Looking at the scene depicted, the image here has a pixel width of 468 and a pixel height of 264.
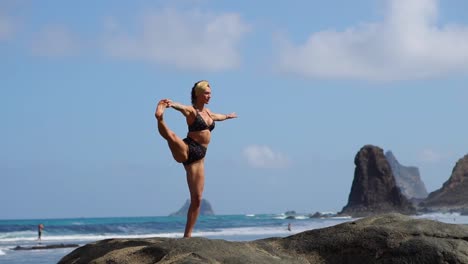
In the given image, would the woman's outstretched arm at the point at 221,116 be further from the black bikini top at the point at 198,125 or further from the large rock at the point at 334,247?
the large rock at the point at 334,247

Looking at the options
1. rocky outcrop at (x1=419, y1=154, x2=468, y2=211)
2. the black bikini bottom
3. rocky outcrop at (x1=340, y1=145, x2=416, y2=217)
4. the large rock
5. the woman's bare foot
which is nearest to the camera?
the large rock

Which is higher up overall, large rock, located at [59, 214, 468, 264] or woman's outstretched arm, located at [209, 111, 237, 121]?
woman's outstretched arm, located at [209, 111, 237, 121]

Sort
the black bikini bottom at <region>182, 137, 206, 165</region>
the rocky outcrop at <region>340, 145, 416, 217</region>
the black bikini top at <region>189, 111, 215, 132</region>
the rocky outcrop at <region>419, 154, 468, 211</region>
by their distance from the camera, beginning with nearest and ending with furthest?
1. the black bikini bottom at <region>182, 137, 206, 165</region>
2. the black bikini top at <region>189, 111, 215, 132</region>
3. the rocky outcrop at <region>340, 145, 416, 217</region>
4. the rocky outcrop at <region>419, 154, 468, 211</region>

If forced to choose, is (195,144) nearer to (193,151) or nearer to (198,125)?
(193,151)

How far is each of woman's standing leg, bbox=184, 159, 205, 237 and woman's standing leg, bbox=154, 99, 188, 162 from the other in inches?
7.3

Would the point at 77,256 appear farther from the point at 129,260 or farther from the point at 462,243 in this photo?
the point at 462,243

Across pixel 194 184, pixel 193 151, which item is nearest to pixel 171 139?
pixel 193 151

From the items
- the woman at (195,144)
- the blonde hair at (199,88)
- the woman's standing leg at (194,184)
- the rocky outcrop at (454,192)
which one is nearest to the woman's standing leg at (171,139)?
the woman at (195,144)

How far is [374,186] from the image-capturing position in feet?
405

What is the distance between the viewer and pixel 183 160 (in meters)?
9.24

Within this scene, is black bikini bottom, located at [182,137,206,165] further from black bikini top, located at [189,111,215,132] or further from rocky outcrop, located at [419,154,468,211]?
rocky outcrop, located at [419,154,468,211]

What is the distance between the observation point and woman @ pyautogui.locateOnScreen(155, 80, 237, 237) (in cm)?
916

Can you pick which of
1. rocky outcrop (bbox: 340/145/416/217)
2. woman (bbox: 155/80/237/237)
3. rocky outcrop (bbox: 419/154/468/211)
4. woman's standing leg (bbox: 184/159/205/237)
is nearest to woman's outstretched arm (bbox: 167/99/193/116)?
woman (bbox: 155/80/237/237)

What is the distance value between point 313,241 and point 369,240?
24.5 inches
